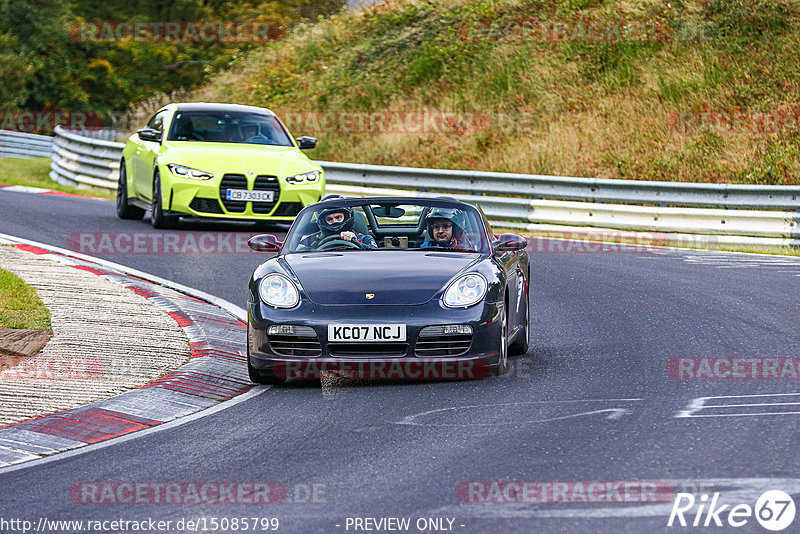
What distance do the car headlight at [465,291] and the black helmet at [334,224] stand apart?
142 cm

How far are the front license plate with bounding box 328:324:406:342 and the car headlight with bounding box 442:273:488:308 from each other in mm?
403

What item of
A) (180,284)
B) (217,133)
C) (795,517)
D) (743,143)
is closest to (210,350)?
(180,284)

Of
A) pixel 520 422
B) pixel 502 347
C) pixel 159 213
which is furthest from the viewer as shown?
pixel 159 213

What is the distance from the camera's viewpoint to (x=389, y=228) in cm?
1020

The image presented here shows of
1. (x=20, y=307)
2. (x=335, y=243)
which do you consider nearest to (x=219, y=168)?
(x=20, y=307)

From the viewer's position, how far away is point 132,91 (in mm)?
47156

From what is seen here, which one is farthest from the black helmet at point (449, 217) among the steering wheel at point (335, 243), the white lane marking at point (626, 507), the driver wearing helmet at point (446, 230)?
the white lane marking at point (626, 507)

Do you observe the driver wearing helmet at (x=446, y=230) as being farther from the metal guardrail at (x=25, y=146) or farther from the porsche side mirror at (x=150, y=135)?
the metal guardrail at (x=25, y=146)

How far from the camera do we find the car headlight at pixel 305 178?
1755 centimetres

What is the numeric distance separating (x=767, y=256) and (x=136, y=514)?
1291cm

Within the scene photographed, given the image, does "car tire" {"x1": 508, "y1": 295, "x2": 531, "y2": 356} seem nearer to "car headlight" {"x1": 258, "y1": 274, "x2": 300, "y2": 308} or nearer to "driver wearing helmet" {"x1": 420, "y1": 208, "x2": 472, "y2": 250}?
"driver wearing helmet" {"x1": 420, "y1": 208, "x2": 472, "y2": 250}

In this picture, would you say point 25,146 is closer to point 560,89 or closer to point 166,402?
point 560,89

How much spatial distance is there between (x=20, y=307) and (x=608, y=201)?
11.8m

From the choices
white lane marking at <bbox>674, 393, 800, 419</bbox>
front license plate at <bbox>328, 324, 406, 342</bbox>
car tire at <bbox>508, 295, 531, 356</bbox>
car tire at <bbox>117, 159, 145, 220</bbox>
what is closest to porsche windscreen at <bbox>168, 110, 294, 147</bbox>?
car tire at <bbox>117, 159, 145, 220</bbox>
